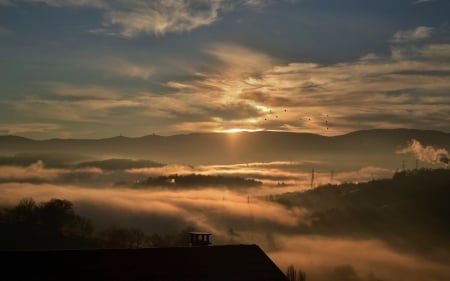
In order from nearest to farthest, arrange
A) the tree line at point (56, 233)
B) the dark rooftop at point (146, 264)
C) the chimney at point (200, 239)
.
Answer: the dark rooftop at point (146, 264) → the chimney at point (200, 239) → the tree line at point (56, 233)

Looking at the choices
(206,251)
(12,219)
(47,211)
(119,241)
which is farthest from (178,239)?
(206,251)

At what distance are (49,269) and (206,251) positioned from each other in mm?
12728

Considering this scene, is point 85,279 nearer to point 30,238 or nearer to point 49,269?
point 49,269

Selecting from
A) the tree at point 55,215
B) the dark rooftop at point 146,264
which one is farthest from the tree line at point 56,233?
the dark rooftop at point 146,264

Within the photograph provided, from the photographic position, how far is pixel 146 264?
134 feet

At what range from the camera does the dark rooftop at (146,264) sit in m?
37.8

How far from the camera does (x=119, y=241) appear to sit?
148625 millimetres

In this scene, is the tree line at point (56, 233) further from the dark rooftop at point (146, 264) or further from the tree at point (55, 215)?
the dark rooftop at point (146, 264)

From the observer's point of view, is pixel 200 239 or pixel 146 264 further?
pixel 200 239

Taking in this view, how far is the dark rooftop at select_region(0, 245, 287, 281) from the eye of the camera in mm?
37750

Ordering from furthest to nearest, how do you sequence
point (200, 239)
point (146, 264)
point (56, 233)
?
1. point (56, 233)
2. point (200, 239)
3. point (146, 264)

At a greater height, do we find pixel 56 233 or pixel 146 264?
pixel 146 264

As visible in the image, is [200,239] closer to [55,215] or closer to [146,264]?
[146,264]

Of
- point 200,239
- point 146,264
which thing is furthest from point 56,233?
point 146,264
